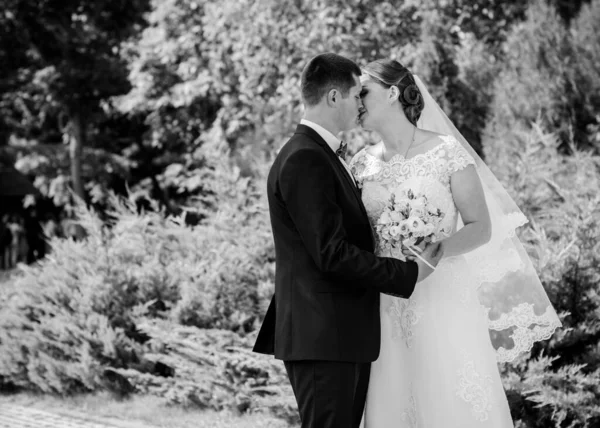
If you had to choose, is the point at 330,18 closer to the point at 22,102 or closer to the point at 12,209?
the point at 22,102

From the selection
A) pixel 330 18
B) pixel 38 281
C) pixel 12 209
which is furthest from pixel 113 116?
pixel 38 281

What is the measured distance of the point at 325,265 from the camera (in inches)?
112

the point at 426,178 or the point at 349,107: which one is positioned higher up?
the point at 349,107

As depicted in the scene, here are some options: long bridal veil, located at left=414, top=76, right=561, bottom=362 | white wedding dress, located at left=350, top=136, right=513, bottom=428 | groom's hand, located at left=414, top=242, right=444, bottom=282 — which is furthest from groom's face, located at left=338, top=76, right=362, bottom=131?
long bridal veil, located at left=414, top=76, right=561, bottom=362

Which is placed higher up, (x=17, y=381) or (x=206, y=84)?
(x=206, y=84)

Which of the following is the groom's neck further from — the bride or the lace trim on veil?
the lace trim on veil

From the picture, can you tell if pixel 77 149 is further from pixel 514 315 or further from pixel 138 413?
pixel 514 315

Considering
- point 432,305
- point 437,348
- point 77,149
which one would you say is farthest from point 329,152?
point 77,149

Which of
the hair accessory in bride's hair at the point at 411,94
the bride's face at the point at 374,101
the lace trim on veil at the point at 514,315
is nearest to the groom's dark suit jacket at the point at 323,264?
the bride's face at the point at 374,101

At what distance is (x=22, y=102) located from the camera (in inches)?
986

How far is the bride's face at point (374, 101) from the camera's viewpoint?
11.5ft

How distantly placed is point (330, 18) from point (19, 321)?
5731mm

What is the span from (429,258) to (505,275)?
84 centimetres

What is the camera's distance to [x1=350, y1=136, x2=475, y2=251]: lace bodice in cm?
340
